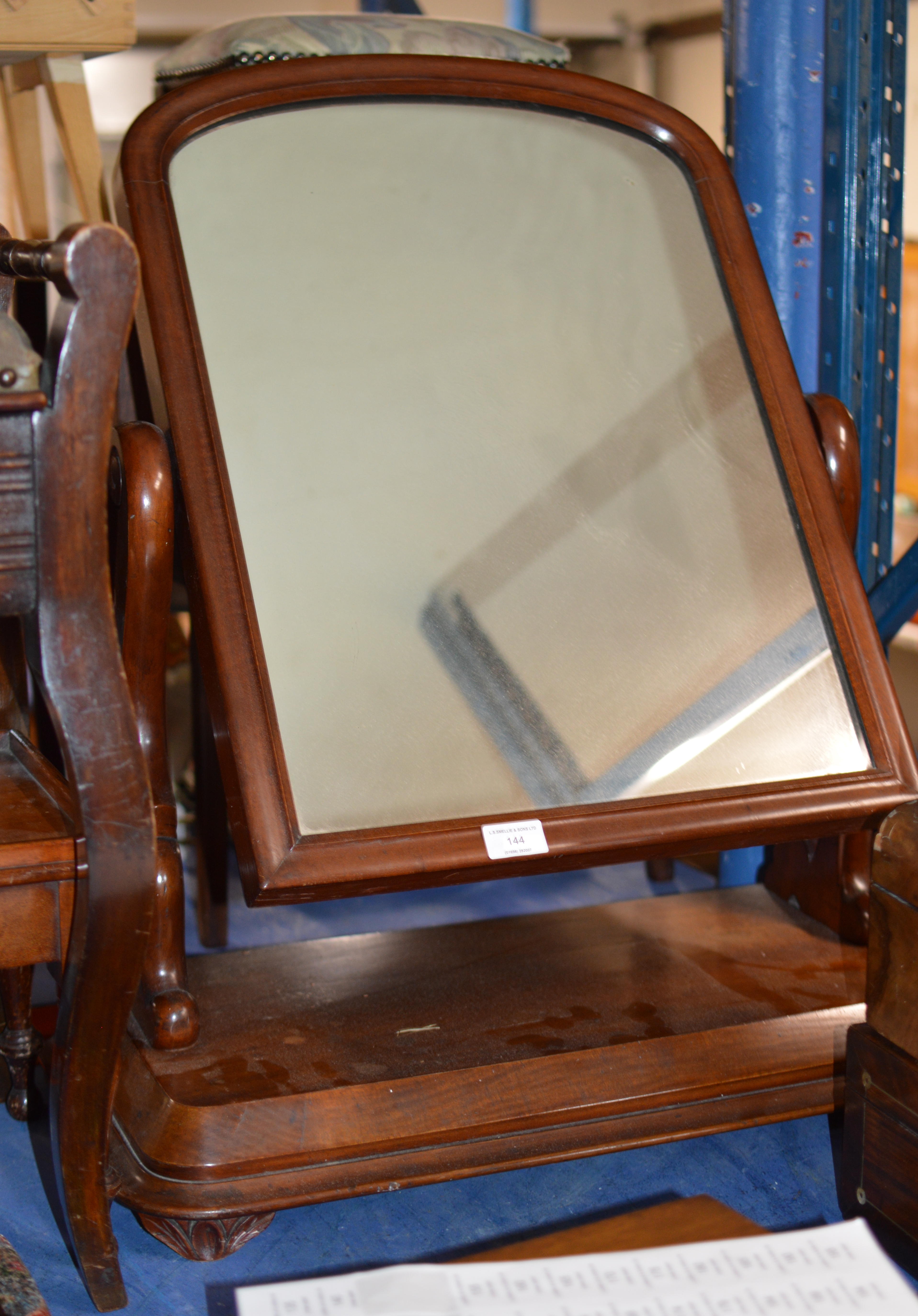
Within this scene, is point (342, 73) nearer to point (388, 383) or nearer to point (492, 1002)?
point (388, 383)

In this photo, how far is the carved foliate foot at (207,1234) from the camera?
109 centimetres

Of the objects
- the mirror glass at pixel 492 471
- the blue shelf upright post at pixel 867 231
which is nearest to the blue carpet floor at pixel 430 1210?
the mirror glass at pixel 492 471

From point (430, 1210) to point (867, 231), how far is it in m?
1.43

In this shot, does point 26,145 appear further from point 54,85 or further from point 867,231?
point 867,231

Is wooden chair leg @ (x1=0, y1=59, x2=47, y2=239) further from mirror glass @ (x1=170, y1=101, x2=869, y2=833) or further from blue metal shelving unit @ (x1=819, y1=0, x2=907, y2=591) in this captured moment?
blue metal shelving unit @ (x1=819, y1=0, x2=907, y2=591)

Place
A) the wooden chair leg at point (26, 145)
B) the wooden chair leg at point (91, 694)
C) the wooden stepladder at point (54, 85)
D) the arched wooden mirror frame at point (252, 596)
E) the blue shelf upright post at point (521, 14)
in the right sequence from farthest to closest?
the blue shelf upright post at point (521, 14)
the wooden chair leg at point (26, 145)
the wooden stepladder at point (54, 85)
the arched wooden mirror frame at point (252, 596)
the wooden chair leg at point (91, 694)

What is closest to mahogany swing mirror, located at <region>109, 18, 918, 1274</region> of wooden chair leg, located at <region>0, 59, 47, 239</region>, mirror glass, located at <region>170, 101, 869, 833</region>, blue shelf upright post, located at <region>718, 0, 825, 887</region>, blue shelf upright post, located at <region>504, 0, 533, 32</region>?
mirror glass, located at <region>170, 101, 869, 833</region>

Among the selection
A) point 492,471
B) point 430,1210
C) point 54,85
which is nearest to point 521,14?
point 54,85

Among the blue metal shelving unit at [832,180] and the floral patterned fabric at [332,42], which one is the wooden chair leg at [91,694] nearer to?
the floral patterned fabric at [332,42]

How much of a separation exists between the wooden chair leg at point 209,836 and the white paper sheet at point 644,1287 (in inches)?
43.3

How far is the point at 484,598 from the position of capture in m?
1.24

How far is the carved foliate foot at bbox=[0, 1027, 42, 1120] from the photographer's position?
1.34m

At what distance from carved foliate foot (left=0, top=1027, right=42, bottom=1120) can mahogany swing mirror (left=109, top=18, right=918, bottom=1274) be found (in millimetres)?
196

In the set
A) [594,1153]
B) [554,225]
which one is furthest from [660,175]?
[594,1153]
